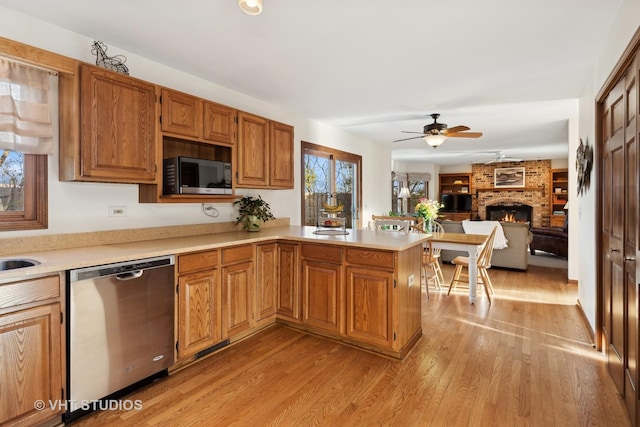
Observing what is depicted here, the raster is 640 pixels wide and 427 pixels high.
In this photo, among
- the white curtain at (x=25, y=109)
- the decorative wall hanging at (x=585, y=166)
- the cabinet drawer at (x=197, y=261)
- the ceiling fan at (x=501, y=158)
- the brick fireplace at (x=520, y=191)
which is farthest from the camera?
the brick fireplace at (x=520, y=191)

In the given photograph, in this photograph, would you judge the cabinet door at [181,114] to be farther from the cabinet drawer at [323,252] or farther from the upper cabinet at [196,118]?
the cabinet drawer at [323,252]

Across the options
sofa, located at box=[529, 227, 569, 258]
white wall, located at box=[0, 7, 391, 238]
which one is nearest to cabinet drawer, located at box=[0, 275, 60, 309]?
white wall, located at box=[0, 7, 391, 238]

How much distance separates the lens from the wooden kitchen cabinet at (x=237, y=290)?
2779 mm

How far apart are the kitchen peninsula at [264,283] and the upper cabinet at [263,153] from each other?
681 millimetres

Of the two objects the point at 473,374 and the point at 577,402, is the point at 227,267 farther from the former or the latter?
the point at 577,402

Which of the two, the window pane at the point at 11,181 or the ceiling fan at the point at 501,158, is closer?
the window pane at the point at 11,181

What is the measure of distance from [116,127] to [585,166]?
4.11 m

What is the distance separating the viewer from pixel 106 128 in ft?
7.64

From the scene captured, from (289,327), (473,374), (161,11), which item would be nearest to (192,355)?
(289,327)

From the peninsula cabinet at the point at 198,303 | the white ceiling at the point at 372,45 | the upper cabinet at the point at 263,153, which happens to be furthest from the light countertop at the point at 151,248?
the white ceiling at the point at 372,45

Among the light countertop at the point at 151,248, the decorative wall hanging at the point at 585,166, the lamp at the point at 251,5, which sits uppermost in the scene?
the lamp at the point at 251,5

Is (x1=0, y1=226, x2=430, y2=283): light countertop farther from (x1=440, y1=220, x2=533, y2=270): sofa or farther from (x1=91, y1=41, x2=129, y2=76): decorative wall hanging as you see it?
(x1=440, y1=220, x2=533, y2=270): sofa

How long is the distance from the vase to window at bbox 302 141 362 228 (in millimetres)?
1310

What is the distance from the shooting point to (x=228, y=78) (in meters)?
3.34
